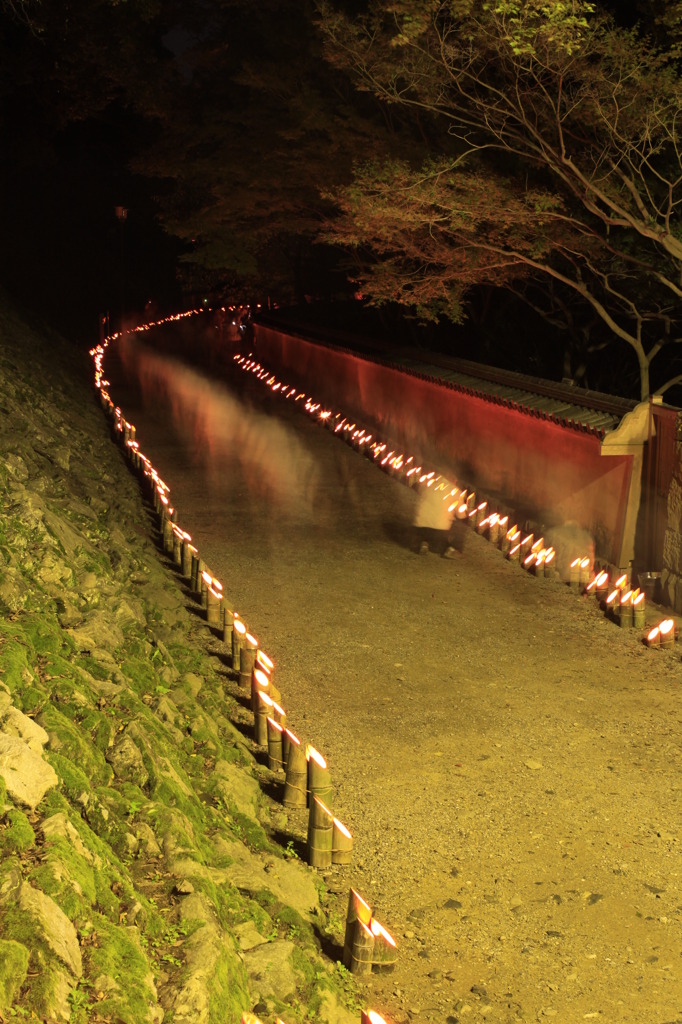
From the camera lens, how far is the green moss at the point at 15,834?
3.68 metres

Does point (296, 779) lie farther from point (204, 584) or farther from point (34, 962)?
point (204, 584)

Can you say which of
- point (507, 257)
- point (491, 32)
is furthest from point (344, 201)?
point (491, 32)

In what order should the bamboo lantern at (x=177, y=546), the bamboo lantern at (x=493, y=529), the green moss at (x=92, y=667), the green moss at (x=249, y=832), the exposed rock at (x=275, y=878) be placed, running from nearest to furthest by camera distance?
the exposed rock at (x=275, y=878)
the green moss at (x=249, y=832)
the green moss at (x=92, y=667)
the bamboo lantern at (x=177, y=546)
the bamboo lantern at (x=493, y=529)

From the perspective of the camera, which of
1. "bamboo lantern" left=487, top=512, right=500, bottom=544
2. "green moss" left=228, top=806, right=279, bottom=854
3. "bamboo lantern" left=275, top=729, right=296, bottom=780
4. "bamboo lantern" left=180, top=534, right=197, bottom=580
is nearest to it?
"green moss" left=228, top=806, right=279, bottom=854

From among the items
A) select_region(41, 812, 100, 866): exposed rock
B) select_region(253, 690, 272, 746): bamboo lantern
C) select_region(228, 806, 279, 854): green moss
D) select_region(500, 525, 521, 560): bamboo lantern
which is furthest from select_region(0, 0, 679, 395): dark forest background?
select_region(41, 812, 100, 866): exposed rock

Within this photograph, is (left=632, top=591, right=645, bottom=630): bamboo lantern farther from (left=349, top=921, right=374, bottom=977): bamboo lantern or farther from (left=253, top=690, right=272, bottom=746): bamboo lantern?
(left=349, top=921, right=374, bottom=977): bamboo lantern

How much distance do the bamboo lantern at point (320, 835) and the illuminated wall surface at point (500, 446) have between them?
6233 millimetres

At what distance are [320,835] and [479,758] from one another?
169cm

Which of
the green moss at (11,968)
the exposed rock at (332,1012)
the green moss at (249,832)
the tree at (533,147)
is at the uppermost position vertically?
the tree at (533,147)

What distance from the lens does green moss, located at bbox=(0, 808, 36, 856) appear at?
3680 millimetres

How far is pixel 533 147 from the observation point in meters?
11.9

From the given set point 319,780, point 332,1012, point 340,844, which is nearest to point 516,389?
point 319,780

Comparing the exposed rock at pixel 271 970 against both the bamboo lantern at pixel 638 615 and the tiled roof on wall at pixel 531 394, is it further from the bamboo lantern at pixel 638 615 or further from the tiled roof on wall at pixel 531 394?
the tiled roof on wall at pixel 531 394

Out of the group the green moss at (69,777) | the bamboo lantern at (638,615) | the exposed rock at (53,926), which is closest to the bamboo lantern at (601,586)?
the bamboo lantern at (638,615)
